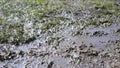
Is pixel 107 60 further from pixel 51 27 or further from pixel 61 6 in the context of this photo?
pixel 61 6

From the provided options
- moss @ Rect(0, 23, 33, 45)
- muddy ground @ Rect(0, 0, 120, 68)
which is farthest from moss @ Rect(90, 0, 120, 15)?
moss @ Rect(0, 23, 33, 45)

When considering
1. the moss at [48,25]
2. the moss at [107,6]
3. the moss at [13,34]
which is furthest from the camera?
the moss at [107,6]

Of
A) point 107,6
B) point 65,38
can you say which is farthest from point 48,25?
point 107,6

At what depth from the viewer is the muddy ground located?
4.55 meters

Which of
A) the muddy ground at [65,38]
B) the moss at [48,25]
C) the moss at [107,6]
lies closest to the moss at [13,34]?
the muddy ground at [65,38]

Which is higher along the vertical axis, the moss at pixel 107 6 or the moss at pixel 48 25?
the moss at pixel 107 6

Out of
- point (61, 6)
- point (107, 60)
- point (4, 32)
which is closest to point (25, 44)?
point (4, 32)

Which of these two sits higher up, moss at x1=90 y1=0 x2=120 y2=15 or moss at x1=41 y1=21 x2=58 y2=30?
moss at x1=90 y1=0 x2=120 y2=15

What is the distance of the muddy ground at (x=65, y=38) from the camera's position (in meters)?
4.55

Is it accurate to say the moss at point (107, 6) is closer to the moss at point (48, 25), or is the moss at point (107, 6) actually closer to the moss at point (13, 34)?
the moss at point (48, 25)

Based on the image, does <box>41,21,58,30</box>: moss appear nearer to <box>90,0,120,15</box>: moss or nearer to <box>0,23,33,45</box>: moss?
<box>0,23,33,45</box>: moss

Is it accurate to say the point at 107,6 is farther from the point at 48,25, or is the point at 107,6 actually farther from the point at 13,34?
the point at 13,34

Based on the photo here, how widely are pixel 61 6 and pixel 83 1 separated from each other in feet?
2.85

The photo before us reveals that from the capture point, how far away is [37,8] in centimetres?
718
